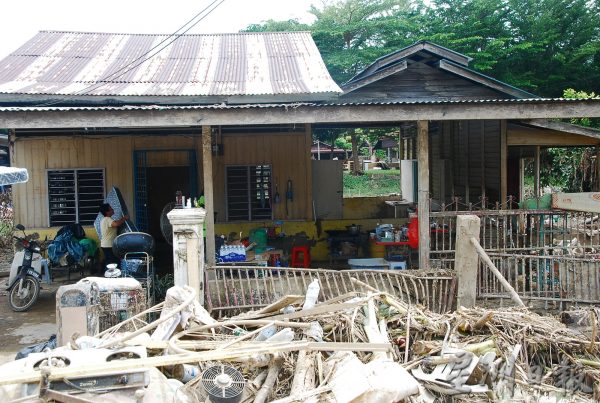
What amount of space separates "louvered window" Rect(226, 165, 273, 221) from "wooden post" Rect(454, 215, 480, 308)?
611 cm

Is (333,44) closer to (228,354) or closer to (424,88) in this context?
(424,88)

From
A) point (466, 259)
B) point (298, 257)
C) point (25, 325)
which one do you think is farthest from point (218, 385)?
point (298, 257)

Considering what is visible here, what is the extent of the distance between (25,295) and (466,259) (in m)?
6.92

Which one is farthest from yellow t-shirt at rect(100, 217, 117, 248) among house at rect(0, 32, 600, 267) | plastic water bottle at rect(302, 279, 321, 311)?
plastic water bottle at rect(302, 279, 321, 311)

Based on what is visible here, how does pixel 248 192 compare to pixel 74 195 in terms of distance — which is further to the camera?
pixel 248 192

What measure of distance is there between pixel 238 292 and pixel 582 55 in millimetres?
20194

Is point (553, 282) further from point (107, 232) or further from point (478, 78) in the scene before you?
point (107, 232)

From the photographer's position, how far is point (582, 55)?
22391mm

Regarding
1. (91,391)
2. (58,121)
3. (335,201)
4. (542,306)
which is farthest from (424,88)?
(91,391)

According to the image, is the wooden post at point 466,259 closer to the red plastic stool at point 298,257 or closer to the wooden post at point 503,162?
the wooden post at point 503,162

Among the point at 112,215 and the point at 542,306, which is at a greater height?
the point at 112,215

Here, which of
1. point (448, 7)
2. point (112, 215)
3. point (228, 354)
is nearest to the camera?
point (228, 354)

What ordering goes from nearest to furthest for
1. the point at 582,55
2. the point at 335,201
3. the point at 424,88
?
the point at 424,88, the point at 335,201, the point at 582,55

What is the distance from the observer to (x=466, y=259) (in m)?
7.25
